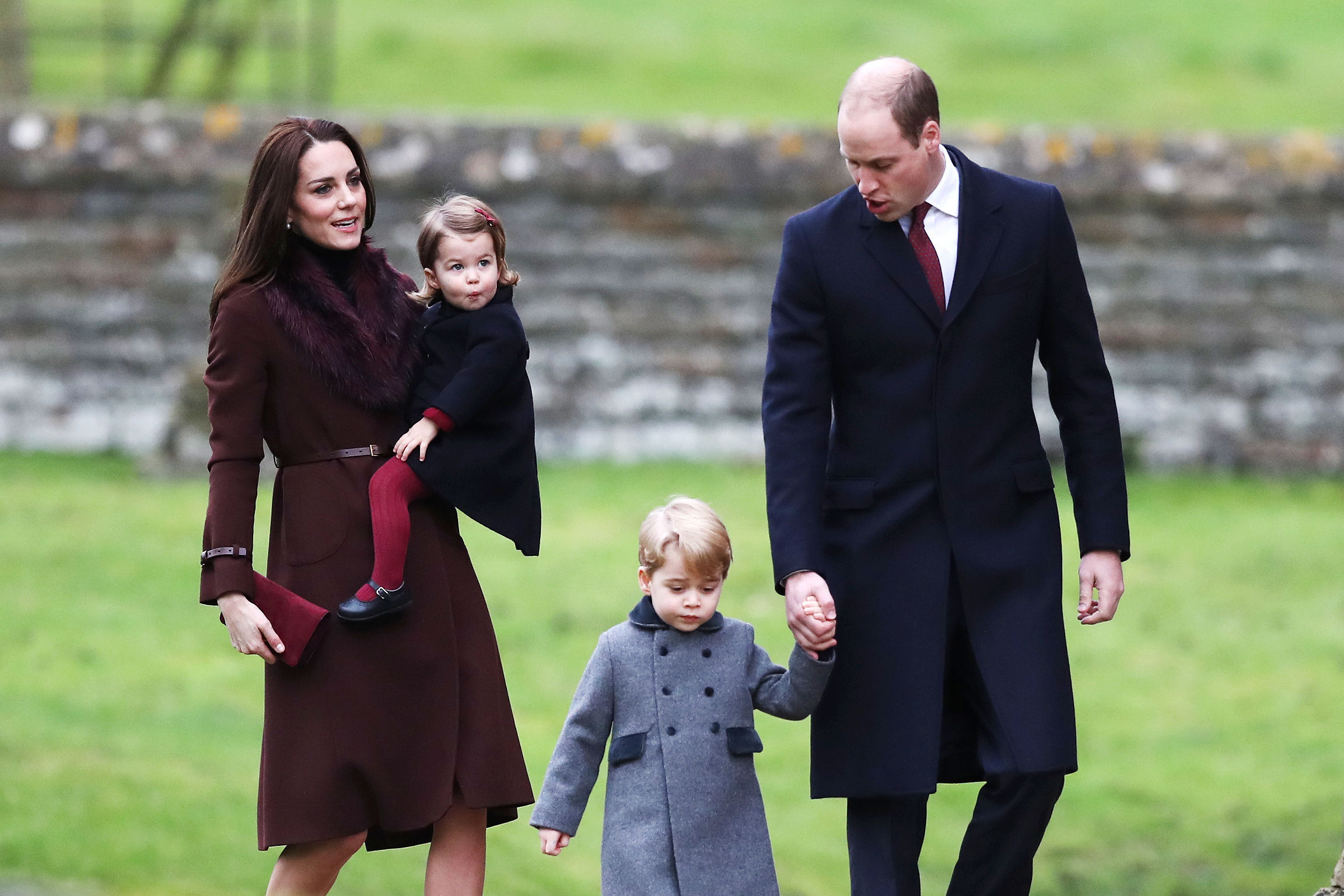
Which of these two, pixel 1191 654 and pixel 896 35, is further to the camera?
pixel 896 35

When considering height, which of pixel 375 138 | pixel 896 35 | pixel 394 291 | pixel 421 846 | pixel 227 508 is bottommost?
pixel 421 846

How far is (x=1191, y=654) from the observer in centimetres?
831

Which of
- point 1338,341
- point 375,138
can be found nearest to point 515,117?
point 375,138

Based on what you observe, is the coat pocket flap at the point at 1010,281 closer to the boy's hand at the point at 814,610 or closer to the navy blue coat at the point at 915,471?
the navy blue coat at the point at 915,471

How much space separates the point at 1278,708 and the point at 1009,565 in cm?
371

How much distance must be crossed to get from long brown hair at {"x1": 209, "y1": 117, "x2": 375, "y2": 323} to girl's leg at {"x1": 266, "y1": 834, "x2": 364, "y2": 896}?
1.23 metres

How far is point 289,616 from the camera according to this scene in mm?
4332

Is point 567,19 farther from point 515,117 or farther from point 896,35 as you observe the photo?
point 515,117

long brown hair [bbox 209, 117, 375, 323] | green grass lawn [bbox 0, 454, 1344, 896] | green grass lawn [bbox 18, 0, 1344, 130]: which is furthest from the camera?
green grass lawn [bbox 18, 0, 1344, 130]

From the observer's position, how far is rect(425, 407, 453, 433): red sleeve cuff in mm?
4398

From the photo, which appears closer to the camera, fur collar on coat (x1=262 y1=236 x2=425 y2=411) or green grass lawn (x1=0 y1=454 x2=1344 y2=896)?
fur collar on coat (x1=262 y1=236 x2=425 y2=411)

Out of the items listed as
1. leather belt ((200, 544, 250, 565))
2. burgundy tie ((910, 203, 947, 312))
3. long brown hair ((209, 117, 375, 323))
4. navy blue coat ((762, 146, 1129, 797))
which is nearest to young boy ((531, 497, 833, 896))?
navy blue coat ((762, 146, 1129, 797))

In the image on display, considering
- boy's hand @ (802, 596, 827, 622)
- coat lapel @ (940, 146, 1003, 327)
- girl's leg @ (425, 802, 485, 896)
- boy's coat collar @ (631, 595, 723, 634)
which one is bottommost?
girl's leg @ (425, 802, 485, 896)

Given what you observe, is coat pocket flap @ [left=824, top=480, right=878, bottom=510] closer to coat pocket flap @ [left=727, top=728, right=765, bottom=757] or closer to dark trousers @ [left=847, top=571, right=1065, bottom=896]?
dark trousers @ [left=847, top=571, right=1065, bottom=896]
